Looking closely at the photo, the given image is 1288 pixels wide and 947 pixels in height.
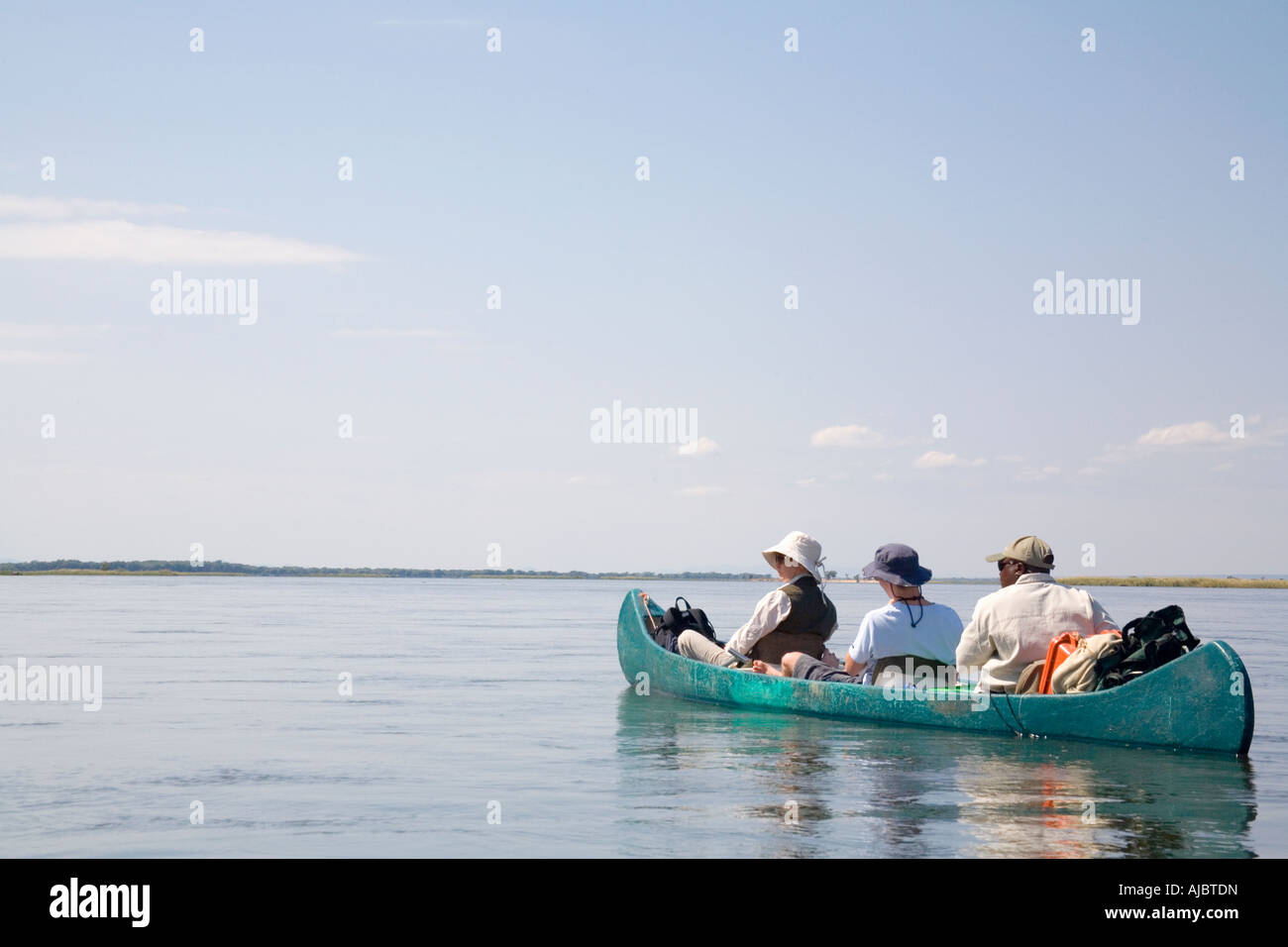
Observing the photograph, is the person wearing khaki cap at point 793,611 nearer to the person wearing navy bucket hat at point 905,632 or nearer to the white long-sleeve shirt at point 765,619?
the white long-sleeve shirt at point 765,619

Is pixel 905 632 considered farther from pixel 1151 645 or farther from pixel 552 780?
pixel 552 780

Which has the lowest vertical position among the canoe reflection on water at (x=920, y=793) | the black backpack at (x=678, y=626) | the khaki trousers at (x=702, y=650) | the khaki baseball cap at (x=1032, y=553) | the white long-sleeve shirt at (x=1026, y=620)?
the canoe reflection on water at (x=920, y=793)

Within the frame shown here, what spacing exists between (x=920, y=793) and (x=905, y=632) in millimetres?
2713

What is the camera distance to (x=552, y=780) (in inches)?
331

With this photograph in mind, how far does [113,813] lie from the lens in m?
7.11

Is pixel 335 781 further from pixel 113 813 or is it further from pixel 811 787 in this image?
pixel 811 787

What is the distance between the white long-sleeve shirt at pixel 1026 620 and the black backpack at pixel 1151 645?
7.2 inches

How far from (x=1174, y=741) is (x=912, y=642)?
6.61 feet

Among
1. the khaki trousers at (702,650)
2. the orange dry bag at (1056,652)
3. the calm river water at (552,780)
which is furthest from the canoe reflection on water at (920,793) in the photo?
the khaki trousers at (702,650)

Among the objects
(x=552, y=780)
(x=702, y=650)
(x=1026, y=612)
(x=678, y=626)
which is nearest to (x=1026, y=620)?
(x=1026, y=612)

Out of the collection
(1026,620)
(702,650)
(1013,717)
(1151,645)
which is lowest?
(1013,717)

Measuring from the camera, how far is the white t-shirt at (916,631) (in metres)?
10.3

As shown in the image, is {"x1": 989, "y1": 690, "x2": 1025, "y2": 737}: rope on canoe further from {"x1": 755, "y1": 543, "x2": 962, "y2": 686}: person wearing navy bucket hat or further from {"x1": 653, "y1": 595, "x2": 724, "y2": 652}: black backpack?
{"x1": 653, "y1": 595, "x2": 724, "y2": 652}: black backpack
